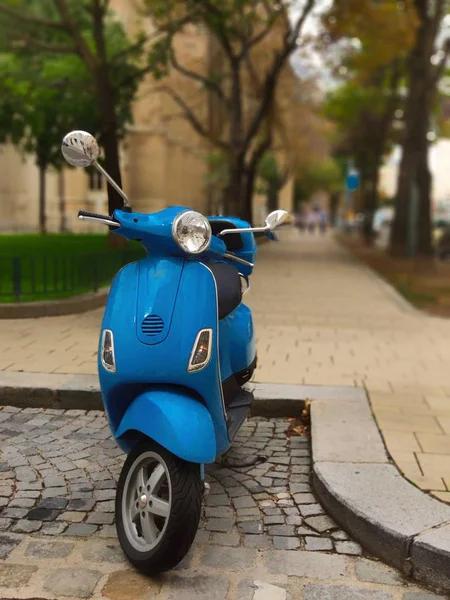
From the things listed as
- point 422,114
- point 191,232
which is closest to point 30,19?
point 422,114

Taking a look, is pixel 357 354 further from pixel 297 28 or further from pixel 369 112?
pixel 369 112

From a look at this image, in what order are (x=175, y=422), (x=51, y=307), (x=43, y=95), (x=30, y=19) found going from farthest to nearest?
(x=43, y=95) → (x=30, y=19) → (x=51, y=307) → (x=175, y=422)

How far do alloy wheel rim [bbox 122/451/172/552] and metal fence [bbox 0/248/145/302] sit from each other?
5232mm

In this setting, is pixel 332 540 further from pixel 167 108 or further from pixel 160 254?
pixel 167 108

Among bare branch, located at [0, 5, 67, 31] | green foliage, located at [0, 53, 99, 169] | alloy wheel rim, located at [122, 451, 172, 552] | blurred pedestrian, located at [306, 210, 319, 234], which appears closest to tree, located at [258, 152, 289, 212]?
blurred pedestrian, located at [306, 210, 319, 234]

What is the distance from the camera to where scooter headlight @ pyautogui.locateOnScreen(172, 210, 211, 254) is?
2920 millimetres

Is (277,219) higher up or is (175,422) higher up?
(277,219)

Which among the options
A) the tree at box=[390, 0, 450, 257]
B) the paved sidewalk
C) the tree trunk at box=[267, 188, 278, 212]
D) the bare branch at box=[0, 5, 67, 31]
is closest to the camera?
the paved sidewalk

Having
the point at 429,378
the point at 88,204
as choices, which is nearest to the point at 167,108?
the point at 88,204

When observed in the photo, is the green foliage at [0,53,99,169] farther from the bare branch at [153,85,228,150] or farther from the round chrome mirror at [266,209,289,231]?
the round chrome mirror at [266,209,289,231]

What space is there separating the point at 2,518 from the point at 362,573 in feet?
5.69

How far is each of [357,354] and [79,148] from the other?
451 cm

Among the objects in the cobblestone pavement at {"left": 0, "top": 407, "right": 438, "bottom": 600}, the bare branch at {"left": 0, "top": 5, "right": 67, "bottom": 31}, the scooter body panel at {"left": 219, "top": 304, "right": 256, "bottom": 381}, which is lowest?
the cobblestone pavement at {"left": 0, "top": 407, "right": 438, "bottom": 600}

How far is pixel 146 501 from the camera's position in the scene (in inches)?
112
